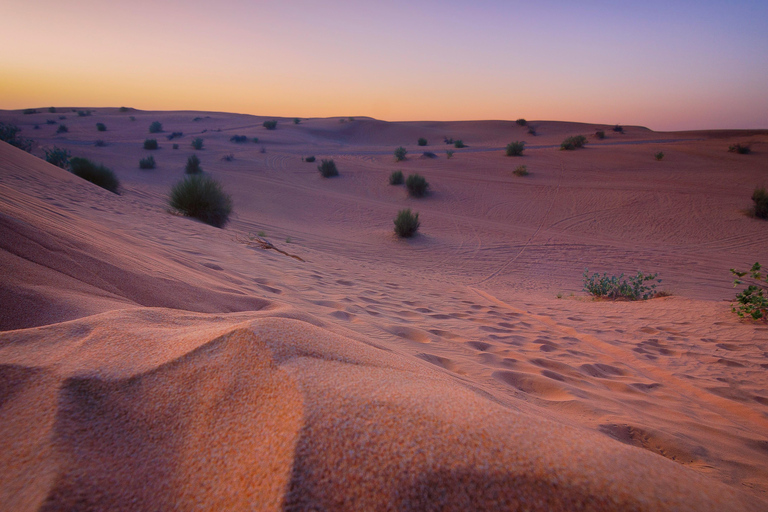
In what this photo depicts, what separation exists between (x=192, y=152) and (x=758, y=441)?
96.7ft

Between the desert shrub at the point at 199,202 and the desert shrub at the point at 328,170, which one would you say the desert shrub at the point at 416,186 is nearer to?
the desert shrub at the point at 328,170

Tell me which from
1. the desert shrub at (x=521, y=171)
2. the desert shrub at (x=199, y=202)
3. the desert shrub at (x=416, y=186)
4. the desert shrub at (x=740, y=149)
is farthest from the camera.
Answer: the desert shrub at (x=740, y=149)

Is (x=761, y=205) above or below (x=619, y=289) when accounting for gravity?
above

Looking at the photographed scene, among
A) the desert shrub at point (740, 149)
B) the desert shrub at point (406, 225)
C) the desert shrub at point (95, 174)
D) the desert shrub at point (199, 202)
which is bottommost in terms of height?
the desert shrub at point (406, 225)

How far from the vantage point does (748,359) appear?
389 centimetres

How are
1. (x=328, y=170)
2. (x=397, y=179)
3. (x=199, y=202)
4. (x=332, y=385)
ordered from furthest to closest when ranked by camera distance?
(x=328, y=170)
(x=397, y=179)
(x=199, y=202)
(x=332, y=385)

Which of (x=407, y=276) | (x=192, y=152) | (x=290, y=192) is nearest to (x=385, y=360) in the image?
(x=407, y=276)

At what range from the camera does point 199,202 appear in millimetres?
10242

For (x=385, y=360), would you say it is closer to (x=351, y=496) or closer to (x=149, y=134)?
(x=351, y=496)

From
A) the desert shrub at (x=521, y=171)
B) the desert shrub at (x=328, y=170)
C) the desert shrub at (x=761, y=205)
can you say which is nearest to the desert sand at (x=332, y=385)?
the desert shrub at (x=761, y=205)

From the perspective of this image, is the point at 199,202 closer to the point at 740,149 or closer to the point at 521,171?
the point at 521,171

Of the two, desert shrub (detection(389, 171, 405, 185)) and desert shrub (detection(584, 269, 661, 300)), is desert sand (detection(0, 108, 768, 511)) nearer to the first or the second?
desert shrub (detection(584, 269, 661, 300))

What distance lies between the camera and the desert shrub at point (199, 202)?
33.4 ft

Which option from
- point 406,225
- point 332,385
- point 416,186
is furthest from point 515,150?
point 332,385
